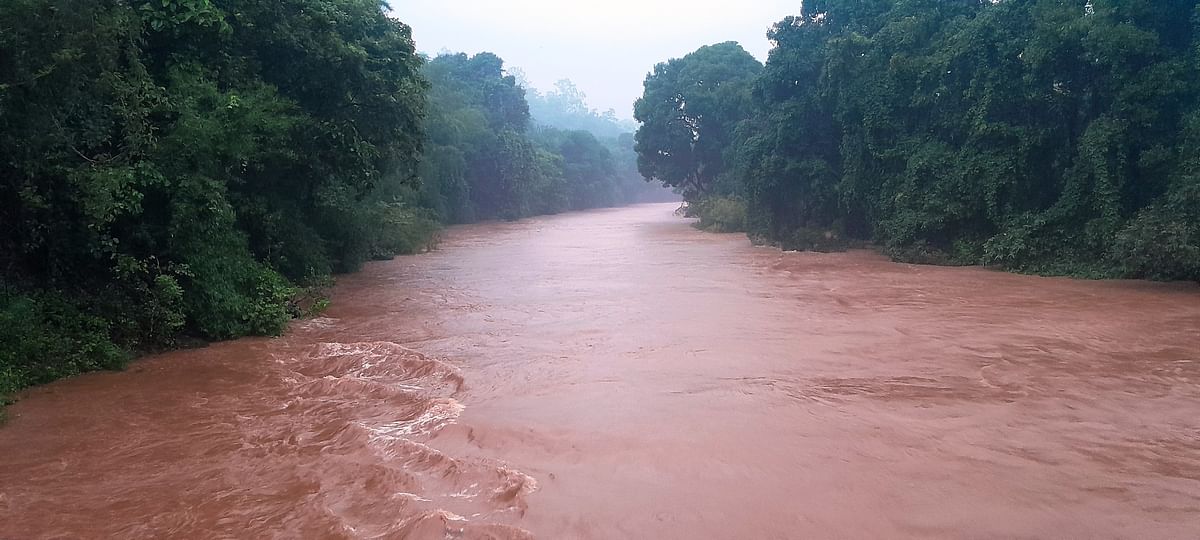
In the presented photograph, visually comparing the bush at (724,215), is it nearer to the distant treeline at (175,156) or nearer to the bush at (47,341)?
the distant treeline at (175,156)

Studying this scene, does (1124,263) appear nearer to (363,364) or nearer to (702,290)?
(702,290)

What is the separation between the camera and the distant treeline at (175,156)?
8.06m

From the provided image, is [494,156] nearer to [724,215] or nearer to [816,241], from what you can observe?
[724,215]

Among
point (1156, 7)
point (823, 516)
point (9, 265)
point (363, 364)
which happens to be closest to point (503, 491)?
point (823, 516)

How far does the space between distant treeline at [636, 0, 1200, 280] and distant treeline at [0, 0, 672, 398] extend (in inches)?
472

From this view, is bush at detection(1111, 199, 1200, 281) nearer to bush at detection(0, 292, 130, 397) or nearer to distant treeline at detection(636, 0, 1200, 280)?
distant treeline at detection(636, 0, 1200, 280)

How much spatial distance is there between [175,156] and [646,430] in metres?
6.82

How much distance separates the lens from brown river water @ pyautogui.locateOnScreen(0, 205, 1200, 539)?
15.2 feet

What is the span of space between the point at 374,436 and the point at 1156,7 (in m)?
16.0

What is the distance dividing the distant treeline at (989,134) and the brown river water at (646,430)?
3409 millimetres

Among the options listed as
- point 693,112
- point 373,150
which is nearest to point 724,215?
point 693,112

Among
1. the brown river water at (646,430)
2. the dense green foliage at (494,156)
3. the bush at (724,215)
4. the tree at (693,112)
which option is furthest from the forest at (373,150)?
the tree at (693,112)

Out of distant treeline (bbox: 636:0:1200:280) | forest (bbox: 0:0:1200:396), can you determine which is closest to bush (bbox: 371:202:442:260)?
forest (bbox: 0:0:1200:396)

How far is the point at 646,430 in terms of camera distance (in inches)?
248
